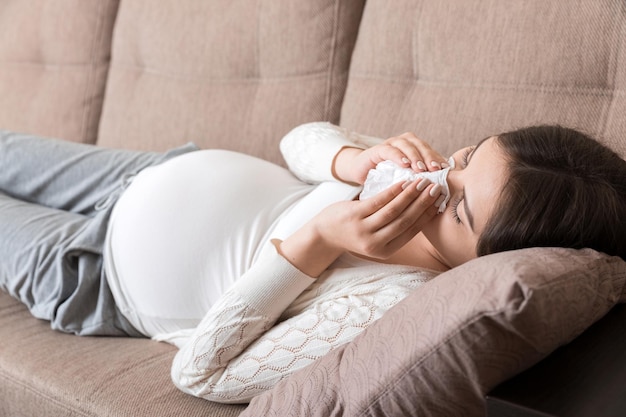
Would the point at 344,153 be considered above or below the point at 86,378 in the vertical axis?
above

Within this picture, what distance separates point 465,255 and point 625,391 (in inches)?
15.6

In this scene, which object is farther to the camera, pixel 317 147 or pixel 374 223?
pixel 317 147

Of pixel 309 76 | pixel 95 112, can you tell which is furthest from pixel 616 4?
pixel 95 112

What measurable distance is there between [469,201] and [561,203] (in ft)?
0.45

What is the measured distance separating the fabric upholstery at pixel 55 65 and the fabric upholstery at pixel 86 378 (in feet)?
3.26

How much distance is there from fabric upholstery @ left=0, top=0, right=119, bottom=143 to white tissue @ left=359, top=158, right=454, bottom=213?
1.31 meters

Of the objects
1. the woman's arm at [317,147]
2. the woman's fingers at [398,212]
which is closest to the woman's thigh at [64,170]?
the woman's arm at [317,147]

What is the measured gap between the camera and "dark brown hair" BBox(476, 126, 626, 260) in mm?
998

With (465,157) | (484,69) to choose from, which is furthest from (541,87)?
(465,157)

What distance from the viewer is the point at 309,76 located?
176cm

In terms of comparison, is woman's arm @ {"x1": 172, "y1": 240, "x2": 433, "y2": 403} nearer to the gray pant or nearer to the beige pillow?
the beige pillow

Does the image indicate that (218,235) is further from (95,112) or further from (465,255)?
(95,112)

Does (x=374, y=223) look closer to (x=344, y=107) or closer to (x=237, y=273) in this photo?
(x=237, y=273)

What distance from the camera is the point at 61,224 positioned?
5.25 ft
